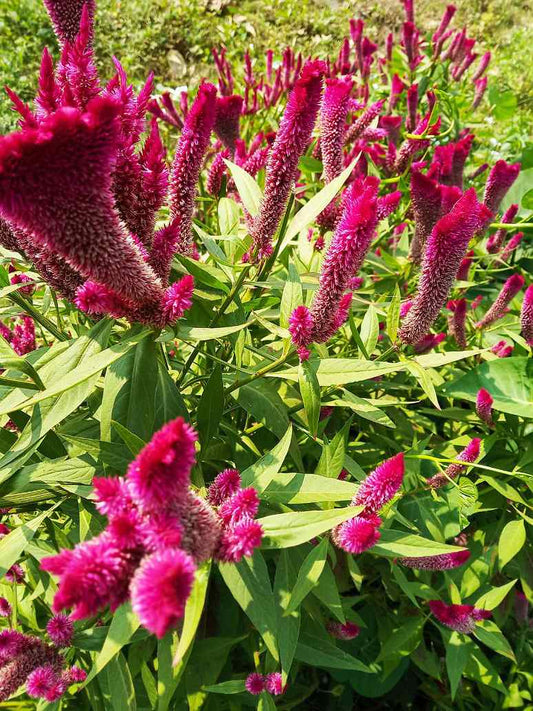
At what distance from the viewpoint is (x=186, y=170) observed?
122cm

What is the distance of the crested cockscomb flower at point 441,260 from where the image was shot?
1.29 meters

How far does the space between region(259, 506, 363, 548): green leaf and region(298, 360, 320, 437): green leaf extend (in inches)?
10.5

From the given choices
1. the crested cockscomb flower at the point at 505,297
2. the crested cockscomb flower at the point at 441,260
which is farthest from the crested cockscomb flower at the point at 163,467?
the crested cockscomb flower at the point at 505,297

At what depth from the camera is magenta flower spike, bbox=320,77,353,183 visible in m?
1.59

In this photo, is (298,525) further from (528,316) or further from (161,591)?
(528,316)

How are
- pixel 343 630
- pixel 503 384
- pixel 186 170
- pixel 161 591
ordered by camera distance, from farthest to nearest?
pixel 503 384, pixel 343 630, pixel 186 170, pixel 161 591

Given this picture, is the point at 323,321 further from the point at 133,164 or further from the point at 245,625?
the point at 245,625

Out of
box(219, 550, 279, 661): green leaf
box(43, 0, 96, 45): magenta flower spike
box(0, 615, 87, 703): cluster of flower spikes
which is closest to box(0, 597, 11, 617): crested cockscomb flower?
box(0, 615, 87, 703): cluster of flower spikes

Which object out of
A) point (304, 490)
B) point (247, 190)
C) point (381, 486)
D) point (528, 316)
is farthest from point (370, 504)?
point (528, 316)

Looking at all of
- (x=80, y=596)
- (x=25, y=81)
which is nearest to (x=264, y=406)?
(x=80, y=596)

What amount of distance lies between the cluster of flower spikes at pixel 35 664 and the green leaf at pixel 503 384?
5.38 ft

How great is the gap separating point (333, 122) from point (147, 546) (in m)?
1.37

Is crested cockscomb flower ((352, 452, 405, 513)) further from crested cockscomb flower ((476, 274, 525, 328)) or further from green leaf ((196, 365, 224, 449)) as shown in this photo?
crested cockscomb flower ((476, 274, 525, 328))

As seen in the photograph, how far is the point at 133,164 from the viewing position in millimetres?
1072
